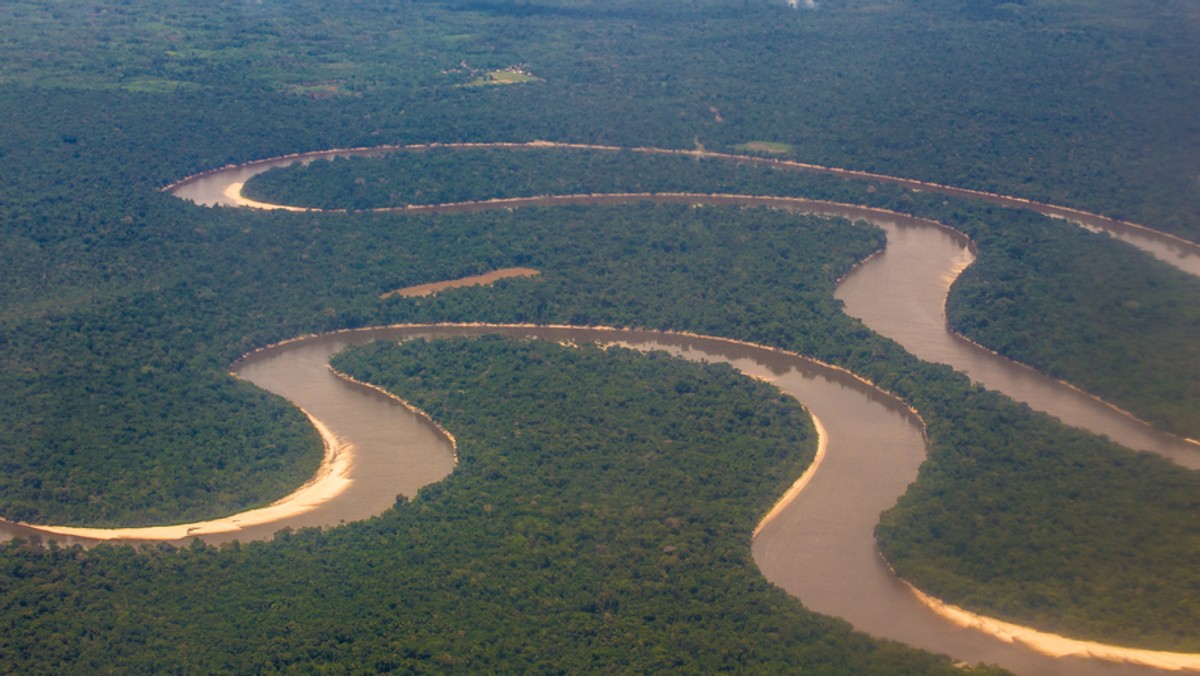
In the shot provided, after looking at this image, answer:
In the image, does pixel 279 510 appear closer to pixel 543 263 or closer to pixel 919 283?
pixel 543 263

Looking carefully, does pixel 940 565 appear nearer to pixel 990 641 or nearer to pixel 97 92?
pixel 990 641

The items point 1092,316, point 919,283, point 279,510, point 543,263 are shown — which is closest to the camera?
point 279,510

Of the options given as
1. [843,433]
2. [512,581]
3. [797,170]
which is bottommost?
[843,433]

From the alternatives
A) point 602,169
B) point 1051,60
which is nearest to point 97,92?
point 602,169

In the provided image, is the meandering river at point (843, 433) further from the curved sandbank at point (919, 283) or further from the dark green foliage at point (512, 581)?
the dark green foliage at point (512, 581)

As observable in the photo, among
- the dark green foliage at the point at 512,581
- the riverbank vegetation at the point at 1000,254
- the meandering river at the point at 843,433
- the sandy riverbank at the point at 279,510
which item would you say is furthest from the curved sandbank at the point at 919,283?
the sandy riverbank at the point at 279,510

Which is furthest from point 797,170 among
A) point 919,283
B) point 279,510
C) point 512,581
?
point 512,581
